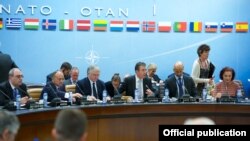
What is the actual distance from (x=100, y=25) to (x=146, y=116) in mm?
3409

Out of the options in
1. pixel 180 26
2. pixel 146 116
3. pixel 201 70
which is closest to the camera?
pixel 146 116

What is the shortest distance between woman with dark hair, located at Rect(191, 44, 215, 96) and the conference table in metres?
1.22

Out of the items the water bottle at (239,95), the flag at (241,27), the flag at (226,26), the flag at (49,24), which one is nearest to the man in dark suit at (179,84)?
the water bottle at (239,95)

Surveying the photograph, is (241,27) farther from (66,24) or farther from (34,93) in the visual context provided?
(34,93)

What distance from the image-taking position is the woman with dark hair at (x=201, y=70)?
6.72 metres

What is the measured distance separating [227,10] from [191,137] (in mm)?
4554

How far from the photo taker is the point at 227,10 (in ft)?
28.5

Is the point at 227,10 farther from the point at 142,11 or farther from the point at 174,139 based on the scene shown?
the point at 174,139

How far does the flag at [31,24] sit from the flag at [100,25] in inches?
40.9

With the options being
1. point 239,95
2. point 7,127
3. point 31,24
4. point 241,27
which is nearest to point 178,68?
point 239,95

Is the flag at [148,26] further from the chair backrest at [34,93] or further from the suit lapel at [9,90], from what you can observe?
the suit lapel at [9,90]

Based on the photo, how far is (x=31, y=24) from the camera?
838cm

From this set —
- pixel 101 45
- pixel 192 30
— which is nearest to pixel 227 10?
pixel 192 30

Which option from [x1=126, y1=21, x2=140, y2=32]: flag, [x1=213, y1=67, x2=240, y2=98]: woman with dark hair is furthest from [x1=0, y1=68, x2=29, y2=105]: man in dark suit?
[x1=126, y1=21, x2=140, y2=32]: flag
